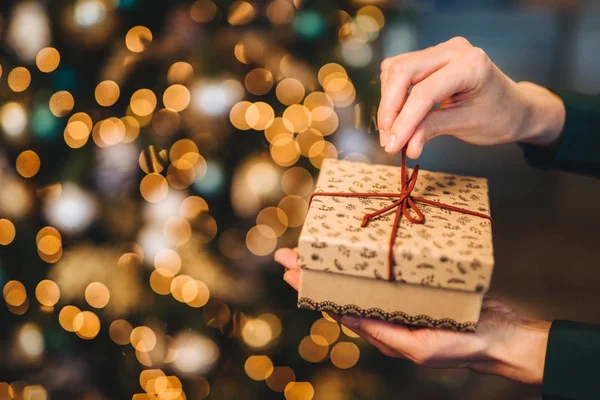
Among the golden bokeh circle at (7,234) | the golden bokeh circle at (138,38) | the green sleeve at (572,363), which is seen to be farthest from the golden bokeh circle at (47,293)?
the green sleeve at (572,363)

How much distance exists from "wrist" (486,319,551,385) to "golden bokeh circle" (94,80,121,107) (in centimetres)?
85

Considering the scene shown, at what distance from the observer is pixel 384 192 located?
0.94 meters

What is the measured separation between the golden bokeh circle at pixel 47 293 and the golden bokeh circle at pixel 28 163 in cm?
24

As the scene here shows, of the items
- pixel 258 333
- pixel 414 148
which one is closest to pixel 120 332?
pixel 258 333

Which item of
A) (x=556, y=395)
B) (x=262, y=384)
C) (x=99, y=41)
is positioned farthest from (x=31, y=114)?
(x=556, y=395)

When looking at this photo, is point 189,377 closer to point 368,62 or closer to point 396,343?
point 396,343

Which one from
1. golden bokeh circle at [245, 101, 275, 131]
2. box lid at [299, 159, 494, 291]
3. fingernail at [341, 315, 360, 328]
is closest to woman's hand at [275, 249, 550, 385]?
fingernail at [341, 315, 360, 328]

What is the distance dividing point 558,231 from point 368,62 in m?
1.58

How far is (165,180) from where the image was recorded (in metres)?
1.29

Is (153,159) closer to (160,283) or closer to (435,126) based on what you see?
(160,283)

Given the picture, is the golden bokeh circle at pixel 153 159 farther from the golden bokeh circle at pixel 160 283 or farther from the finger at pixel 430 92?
the finger at pixel 430 92

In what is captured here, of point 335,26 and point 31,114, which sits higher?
point 335,26

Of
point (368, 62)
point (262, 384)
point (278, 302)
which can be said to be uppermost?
point (368, 62)

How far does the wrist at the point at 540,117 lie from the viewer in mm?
1116
